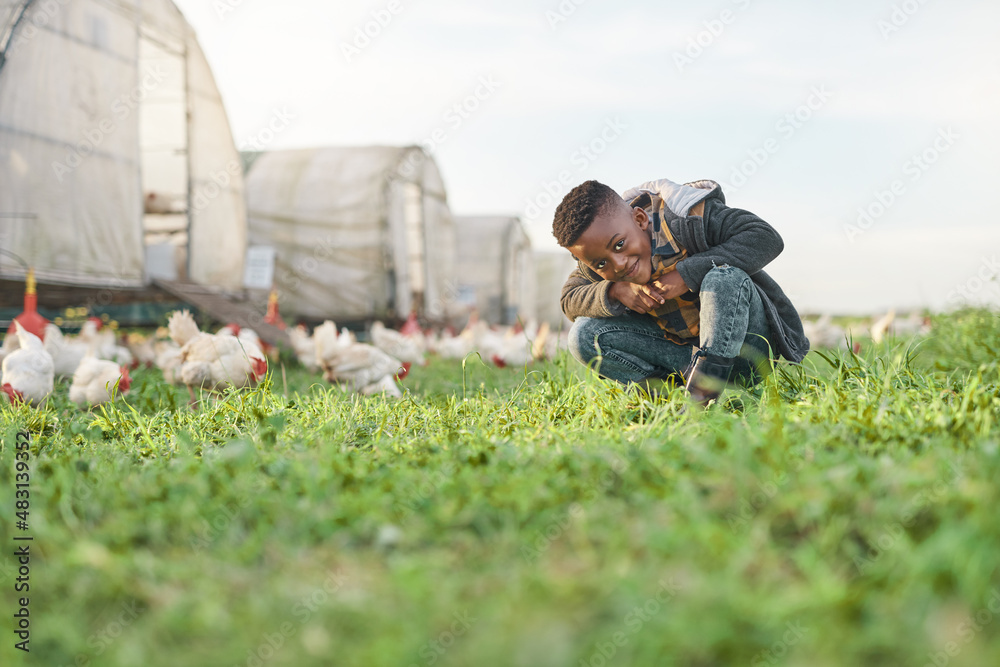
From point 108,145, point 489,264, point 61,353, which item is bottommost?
point 489,264

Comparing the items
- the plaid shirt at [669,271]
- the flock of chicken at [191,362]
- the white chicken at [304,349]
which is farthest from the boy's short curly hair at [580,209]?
the white chicken at [304,349]

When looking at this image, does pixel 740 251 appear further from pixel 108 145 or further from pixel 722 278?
pixel 108 145

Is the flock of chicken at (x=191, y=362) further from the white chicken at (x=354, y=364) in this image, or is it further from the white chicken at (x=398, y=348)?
the white chicken at (x=398, y=348)

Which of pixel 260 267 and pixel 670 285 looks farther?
pixel 260 267

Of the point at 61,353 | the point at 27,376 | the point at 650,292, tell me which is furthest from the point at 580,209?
the point at 61,353

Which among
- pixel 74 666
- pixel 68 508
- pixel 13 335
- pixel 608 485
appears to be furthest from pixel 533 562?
pixel 13 335

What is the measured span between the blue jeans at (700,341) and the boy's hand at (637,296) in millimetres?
172

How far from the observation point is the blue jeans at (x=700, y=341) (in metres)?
2.35

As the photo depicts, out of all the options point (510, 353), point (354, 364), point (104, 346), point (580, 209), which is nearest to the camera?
point (580, 209)

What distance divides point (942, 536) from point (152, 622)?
118cm

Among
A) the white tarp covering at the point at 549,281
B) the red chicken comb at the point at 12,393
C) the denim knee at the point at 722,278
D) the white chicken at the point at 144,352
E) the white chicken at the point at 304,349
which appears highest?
the denim knee at the point at 722,278

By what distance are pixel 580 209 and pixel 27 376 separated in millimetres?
2718

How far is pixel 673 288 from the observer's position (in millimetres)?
2449

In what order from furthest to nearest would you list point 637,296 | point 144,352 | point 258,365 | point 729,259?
1. point 144,352
2. point 258,365
3. point 637,296
4. point 729,259
